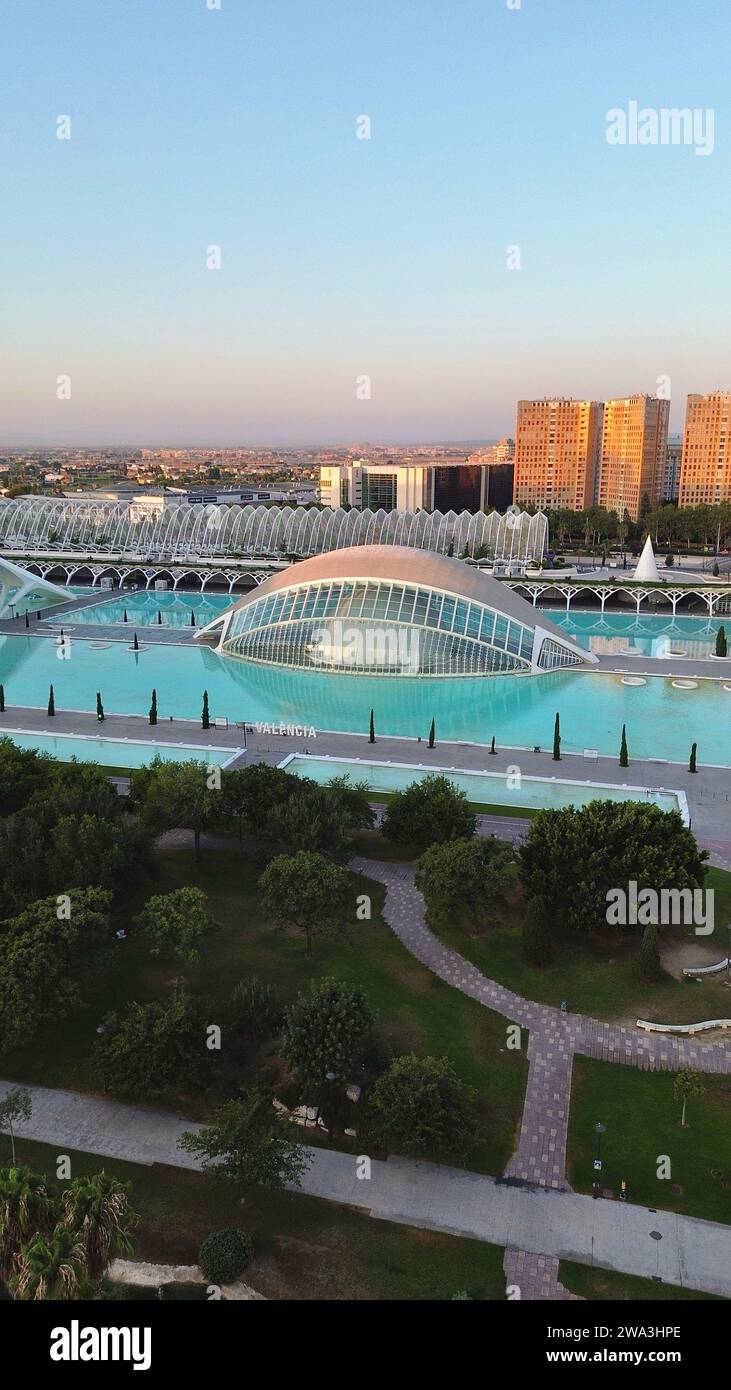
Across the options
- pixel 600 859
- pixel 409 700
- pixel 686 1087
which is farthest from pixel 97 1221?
pixel 409 700

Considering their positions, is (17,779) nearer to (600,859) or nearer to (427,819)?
(427,819)

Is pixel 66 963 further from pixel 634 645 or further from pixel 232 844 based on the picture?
pixel 634 645

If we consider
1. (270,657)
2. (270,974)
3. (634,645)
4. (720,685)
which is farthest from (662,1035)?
(634,645)

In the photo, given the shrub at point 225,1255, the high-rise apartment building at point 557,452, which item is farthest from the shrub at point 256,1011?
the high-rise apartment building at point 557,452

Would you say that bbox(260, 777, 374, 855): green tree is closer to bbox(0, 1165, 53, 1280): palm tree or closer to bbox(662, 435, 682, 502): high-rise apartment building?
bbox(0, 1165, 53, 1280): palm tree

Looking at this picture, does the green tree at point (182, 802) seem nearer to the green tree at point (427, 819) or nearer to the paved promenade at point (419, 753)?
the green tree at point (427, 819)

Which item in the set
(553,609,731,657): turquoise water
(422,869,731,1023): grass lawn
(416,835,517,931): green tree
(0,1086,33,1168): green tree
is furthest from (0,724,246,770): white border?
(553,609,731,657): turquoise water
